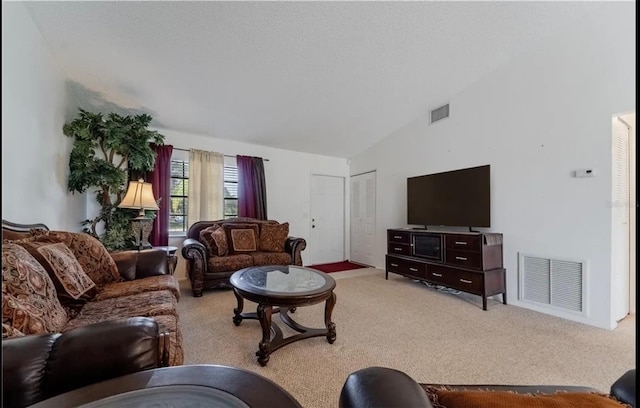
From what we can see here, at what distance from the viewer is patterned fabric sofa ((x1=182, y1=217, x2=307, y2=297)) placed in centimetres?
328

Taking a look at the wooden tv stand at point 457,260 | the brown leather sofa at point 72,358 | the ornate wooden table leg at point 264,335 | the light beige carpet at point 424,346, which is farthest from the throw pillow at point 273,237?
the brown leather sofa at point 72,358

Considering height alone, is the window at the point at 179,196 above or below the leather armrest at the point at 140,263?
above

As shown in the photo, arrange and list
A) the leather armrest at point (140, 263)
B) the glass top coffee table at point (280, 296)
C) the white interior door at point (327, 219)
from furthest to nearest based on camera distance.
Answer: the white interior door at point (327, 219)
the leather armrest at point (140, 263)
the glass top coffee table at point (280, 296)

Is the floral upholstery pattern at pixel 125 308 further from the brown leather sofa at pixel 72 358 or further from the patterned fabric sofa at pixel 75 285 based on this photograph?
the brown leather sofa at pixel 72 358

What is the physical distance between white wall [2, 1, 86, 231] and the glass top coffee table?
1614 mm

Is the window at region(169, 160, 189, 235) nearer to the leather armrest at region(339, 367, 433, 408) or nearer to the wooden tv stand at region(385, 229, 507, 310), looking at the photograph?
the wooden tv stand at region(385, 229, 507, 310)

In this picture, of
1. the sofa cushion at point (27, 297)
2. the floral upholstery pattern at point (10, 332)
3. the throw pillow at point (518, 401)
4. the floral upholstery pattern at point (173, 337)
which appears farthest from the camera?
the floral upholstery pattern at point (173, 337)

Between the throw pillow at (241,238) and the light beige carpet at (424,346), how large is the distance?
813 millimetres

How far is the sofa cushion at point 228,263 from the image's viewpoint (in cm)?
336

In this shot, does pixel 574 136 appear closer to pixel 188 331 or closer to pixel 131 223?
pixel 188 331

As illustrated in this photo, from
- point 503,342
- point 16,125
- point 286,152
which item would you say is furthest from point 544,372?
point 286,152

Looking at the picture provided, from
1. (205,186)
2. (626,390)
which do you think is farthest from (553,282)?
(205,186)

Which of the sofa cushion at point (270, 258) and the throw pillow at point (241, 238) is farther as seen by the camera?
the throw pillow at point (241, 238)

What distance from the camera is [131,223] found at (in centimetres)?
319
